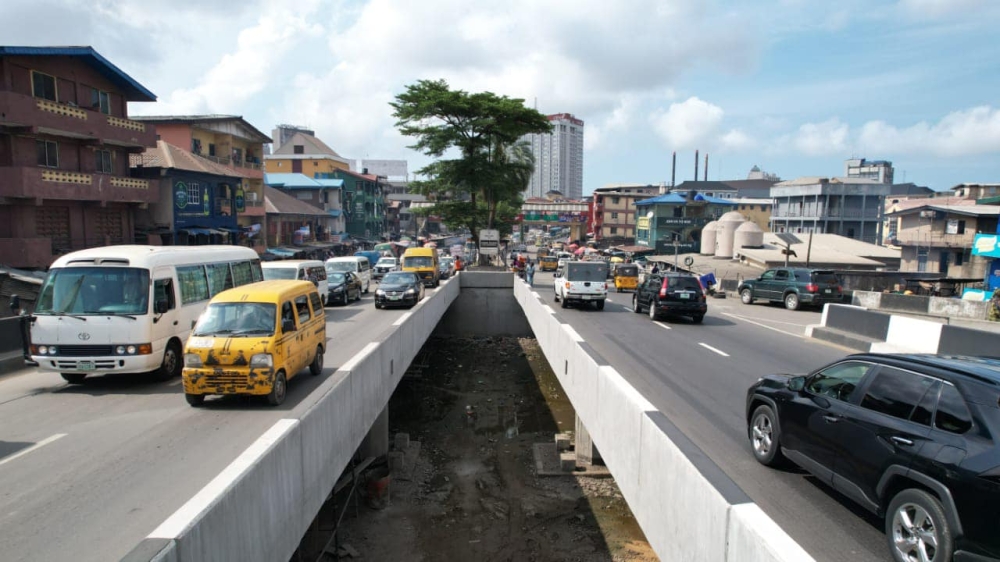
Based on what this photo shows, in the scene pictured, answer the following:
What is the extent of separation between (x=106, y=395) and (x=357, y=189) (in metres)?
68.9

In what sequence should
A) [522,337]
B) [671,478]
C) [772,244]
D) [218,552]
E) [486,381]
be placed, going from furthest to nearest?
[772,244]
[522,337]
[486,381]
[671,478]
[218,552]

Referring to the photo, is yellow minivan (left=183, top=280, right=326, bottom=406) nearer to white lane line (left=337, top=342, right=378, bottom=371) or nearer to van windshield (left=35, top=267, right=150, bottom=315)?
white lane line (left=337, top=342, right=378, bottom=371)

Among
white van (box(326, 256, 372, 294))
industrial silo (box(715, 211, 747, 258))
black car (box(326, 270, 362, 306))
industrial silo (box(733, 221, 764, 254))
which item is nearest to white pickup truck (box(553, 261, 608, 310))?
black car (box(326, 270, 362, 306))

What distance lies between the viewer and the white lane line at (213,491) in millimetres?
4582

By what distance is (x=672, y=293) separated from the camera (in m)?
21.7

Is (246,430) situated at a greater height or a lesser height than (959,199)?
lesser

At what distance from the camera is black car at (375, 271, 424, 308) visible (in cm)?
2495

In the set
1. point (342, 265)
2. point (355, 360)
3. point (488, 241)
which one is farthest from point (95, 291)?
point (488, 241)

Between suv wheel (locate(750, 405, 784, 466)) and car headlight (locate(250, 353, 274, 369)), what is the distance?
7.50m

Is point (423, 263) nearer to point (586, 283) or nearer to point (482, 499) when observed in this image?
point (586, 283)

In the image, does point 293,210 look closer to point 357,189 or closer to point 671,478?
point 357,189

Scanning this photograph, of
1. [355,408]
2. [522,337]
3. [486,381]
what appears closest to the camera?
[355,408]

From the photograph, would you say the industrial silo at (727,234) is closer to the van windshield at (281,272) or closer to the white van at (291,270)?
the white van at (291,270)

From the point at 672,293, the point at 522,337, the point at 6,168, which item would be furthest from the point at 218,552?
the point at 522,337
